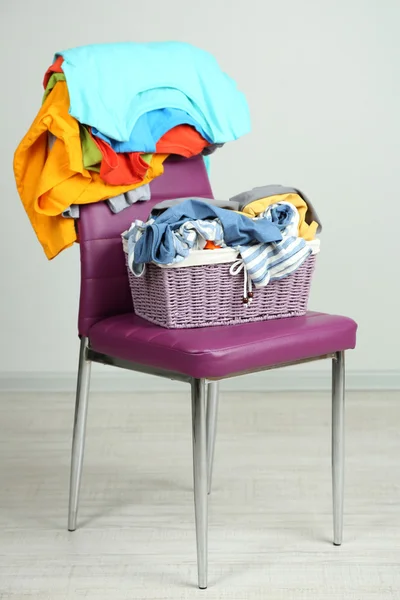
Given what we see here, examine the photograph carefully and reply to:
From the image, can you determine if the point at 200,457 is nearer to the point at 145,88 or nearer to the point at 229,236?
the point at 229,236

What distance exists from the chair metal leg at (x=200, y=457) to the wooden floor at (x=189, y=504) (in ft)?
0.43

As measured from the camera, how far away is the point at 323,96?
9.89ft

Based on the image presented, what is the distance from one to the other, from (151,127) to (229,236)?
35 centimetres

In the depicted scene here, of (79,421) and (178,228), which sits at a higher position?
(178,228)

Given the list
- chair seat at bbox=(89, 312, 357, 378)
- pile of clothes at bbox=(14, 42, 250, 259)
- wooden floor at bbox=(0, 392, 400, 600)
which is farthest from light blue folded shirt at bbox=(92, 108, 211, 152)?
wooden floor at bbox=(0, 392, 400, 600)

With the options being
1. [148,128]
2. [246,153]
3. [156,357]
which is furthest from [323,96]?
[156,357]

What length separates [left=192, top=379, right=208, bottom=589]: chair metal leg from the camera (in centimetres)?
160

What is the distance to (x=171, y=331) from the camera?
1692mm

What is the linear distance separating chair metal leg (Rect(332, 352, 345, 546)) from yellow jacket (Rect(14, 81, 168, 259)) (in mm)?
A: 559

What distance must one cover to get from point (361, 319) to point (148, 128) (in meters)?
1.47

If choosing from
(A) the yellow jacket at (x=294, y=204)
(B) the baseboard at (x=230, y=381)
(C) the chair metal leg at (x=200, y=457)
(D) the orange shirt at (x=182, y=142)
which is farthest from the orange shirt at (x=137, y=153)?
(B) the baseboard at (x=230, y=381)

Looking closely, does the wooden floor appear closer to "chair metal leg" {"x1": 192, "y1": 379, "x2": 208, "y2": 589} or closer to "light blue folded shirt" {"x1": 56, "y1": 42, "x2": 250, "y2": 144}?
"chair metal leg" {"x1": 192, "y1": 379, "x2": 208, "y2": 589}

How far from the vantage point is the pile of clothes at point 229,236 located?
1.64m

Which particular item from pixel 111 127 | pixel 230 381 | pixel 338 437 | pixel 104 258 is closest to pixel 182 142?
pixel 111 127
